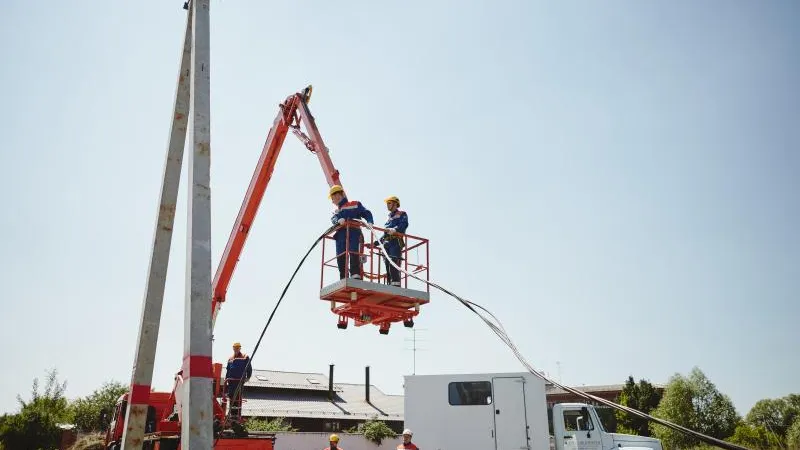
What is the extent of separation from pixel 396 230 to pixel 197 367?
599 centimetres

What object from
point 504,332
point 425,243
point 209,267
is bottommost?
point 504,332

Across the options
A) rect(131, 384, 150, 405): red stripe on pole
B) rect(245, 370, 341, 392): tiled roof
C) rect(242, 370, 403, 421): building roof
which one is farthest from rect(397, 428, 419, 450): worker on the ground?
rect(245, 370, 341, 392): tiled roof

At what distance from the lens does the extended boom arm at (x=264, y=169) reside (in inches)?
474

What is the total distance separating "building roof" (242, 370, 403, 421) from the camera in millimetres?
35000

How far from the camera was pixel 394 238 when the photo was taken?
9.38 meters

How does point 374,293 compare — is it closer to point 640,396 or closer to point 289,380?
point 289,380

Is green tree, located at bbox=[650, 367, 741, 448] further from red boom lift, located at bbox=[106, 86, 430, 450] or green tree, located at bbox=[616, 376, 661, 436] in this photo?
red boom lift, located at bbox=[106, 86, 430, 450]

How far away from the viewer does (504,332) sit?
16.3ft

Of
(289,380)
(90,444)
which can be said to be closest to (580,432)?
(90,444)

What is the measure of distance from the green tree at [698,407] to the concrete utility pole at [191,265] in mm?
47793

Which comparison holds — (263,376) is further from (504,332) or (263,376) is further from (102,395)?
(504,332)

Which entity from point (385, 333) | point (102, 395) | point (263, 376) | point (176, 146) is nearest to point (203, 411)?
point (176, 146)

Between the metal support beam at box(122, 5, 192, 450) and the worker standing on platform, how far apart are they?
4082 millimetres

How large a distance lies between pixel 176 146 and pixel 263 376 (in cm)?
3642
